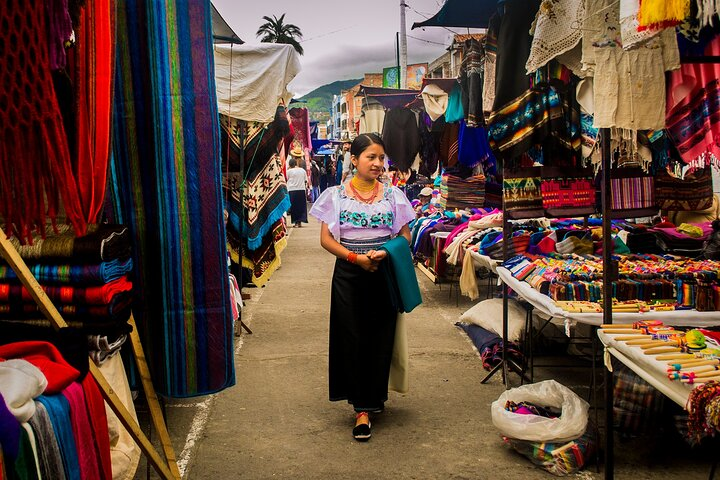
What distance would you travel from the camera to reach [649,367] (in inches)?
124

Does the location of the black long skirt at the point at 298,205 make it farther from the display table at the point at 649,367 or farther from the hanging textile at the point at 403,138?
the display table at the point at 649,367

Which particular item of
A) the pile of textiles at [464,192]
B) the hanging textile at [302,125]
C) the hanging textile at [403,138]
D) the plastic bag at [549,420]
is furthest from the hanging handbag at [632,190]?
the hanging textile at [302,125]

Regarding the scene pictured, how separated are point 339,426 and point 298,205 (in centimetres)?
1356

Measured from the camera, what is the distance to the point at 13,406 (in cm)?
183

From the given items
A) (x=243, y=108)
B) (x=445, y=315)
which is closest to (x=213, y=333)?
(x=243, y=108)

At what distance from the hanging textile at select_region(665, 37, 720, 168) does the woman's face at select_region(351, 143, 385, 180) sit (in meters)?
1.68

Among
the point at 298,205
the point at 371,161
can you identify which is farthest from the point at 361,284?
the point at 298,205

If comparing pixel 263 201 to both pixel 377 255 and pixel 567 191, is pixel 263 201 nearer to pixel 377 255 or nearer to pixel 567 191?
pixel 567 191

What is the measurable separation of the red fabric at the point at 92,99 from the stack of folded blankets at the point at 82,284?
0.33m

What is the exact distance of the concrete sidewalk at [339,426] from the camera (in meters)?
3.88

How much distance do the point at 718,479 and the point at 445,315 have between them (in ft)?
14.2

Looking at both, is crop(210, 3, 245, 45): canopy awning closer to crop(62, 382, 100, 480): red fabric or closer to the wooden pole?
the wooden pole

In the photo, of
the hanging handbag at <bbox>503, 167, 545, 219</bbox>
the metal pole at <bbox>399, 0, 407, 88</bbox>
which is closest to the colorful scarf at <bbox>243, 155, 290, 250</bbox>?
the hanging handbag at <bbox>503, 167, 545, 219</bbox>

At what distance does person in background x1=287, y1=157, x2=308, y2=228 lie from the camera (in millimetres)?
16953
